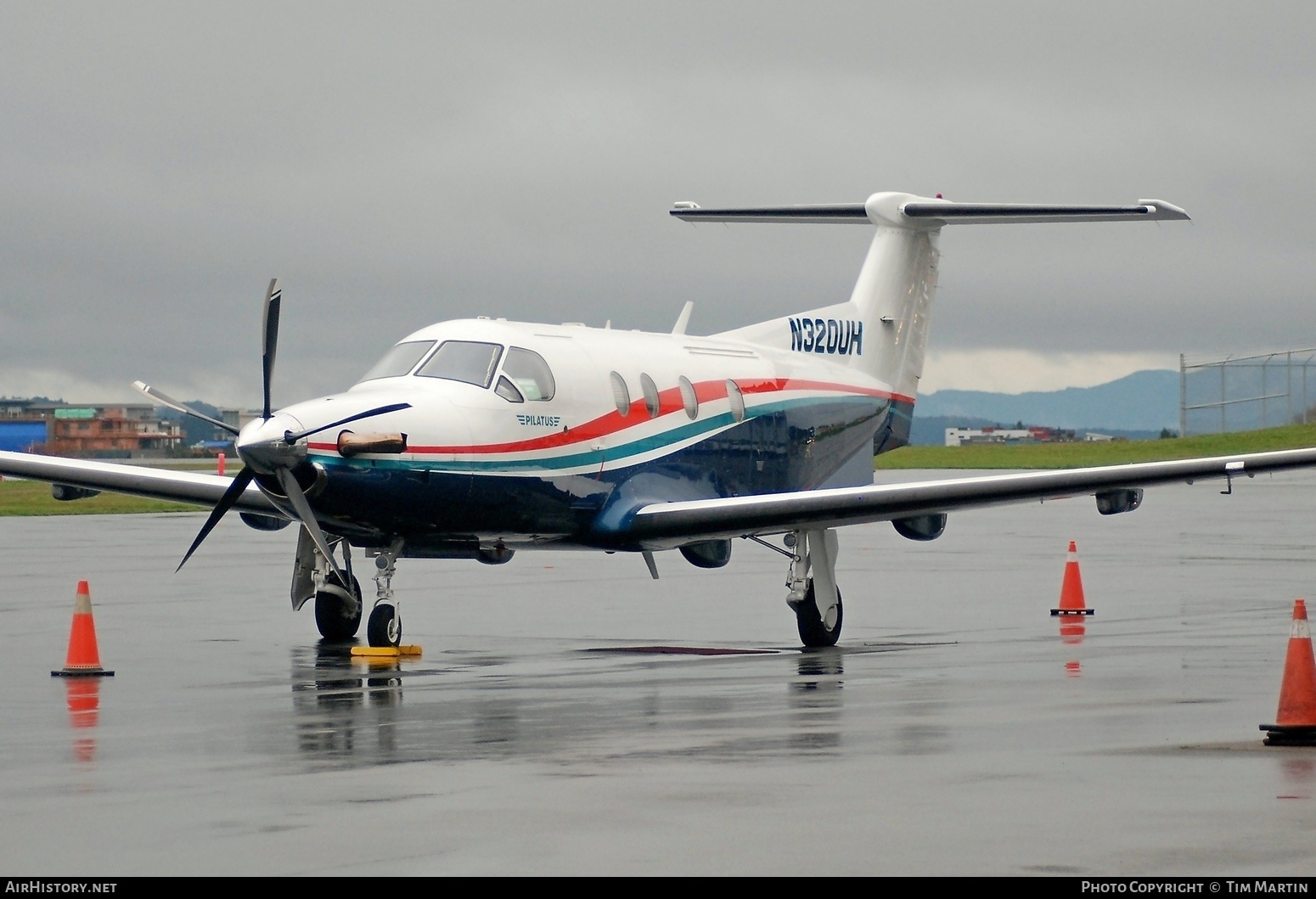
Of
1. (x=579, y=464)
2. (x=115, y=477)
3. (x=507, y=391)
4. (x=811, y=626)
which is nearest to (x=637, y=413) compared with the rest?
(x=579, y=464)

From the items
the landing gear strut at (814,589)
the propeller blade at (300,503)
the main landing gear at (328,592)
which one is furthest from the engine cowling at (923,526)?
the propeller blade at (300,503)

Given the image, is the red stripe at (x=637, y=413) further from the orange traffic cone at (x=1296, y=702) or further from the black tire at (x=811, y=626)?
the orange traffic cone at (x=1296, y=702)

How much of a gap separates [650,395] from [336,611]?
360 cm

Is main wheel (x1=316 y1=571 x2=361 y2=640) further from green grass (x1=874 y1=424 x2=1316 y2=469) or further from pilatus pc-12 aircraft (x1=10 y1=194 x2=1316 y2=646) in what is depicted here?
green grass (x1=874 y1=424 x2=1316 y2=469)

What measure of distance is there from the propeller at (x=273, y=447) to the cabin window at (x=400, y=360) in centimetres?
98

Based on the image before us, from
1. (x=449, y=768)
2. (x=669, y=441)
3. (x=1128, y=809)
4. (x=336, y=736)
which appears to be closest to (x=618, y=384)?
(x=669, y=441)

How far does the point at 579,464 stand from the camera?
697 inches

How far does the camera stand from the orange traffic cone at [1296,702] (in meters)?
10.2

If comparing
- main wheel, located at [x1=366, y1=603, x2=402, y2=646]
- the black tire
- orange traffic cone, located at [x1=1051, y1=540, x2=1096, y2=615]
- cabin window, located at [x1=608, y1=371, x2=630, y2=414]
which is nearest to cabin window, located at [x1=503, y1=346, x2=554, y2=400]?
cabin window, located at [x1=608, y1=371, x2=630, y2=414]

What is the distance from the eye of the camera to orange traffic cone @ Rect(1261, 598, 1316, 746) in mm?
10188

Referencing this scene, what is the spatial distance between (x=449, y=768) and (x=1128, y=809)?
3.41m

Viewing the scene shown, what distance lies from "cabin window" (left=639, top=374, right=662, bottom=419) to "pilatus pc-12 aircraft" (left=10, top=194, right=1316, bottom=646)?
3cm

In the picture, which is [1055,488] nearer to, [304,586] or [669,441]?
[669,441]

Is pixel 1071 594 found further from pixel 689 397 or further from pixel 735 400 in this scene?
pixel 689 397
